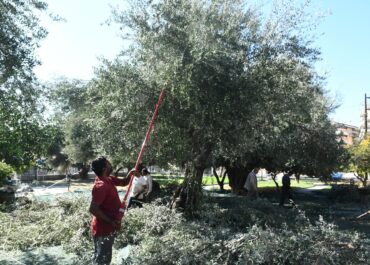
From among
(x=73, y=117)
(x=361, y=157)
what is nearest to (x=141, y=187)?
(x=73, y=117)

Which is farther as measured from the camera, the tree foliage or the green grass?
the green grass

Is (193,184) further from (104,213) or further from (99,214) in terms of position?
(99,214)

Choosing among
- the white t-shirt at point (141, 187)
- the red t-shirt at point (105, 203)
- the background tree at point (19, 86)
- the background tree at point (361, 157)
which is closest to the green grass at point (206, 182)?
the white t-shirt at point (141, 187)

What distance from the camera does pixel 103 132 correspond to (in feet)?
37.1

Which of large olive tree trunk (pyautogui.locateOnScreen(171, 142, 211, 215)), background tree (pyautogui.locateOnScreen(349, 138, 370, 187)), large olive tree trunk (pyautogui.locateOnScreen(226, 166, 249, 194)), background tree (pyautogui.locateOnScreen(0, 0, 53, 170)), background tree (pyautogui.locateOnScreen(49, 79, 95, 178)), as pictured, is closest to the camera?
background tree (pyautogui.locateOnScreen(0, 0, 53, 170))

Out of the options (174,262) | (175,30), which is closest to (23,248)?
(174,262)

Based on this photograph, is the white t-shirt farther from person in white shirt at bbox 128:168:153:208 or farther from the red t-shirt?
the red t-shirt

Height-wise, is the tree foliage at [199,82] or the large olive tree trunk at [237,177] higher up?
the tree foliage at [199,82]

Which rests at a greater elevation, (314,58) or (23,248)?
(314,58)

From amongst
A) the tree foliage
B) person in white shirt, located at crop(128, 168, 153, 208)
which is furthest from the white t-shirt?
the tree foliage

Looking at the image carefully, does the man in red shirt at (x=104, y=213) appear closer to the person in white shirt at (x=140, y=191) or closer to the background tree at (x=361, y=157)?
the person in white shirt at (x=140, y=191)

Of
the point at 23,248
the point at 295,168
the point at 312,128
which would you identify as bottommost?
the point at 23,248

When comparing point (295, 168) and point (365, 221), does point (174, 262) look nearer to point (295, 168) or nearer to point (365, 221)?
point (365, 221)

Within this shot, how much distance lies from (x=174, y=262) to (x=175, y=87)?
3820 mm
